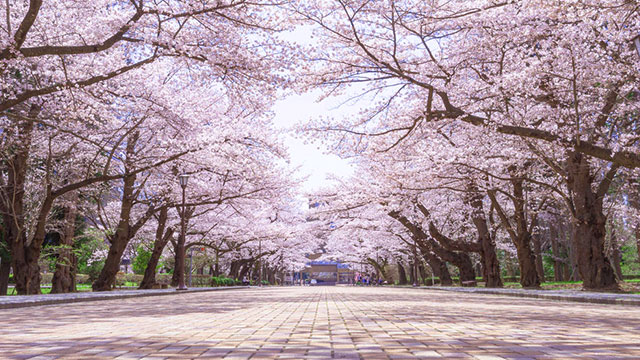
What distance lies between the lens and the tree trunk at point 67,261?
20767 mm

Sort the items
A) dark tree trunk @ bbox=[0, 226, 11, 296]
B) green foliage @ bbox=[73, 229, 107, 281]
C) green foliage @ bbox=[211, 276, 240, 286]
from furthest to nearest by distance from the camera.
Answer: green foliage @ bbox=[211, 276, 240, 286] → green foliage @ bbox=[73, 229, 107, 281] → dark tree trunk @ bbox=[0, 226, 11, 296]

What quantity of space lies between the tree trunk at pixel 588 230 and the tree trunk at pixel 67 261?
19.1 metres

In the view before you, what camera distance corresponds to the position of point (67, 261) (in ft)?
68.1

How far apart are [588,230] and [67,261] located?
1989 cm

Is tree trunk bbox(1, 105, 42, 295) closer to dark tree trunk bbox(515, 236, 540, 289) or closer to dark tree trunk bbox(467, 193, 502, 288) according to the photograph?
dark tree trunk bbox(467, 193, 502, 288)

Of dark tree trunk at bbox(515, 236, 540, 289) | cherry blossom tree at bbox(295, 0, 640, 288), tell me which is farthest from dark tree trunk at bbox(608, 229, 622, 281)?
cherry blossom tree at bbox(295, 0, 640, 288)

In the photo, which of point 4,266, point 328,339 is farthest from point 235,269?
point 328,339

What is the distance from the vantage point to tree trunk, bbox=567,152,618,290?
17.0 meters

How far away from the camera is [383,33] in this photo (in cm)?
1498

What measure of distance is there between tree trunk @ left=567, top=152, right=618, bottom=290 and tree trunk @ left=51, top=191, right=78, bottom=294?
62.8ft

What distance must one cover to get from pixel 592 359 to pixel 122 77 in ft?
55.5

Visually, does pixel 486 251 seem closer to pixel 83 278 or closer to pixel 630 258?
pixel 630 258

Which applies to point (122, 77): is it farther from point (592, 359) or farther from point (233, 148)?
point (592, 359)

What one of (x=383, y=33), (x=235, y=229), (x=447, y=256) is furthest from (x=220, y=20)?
(x=235, y=229)
